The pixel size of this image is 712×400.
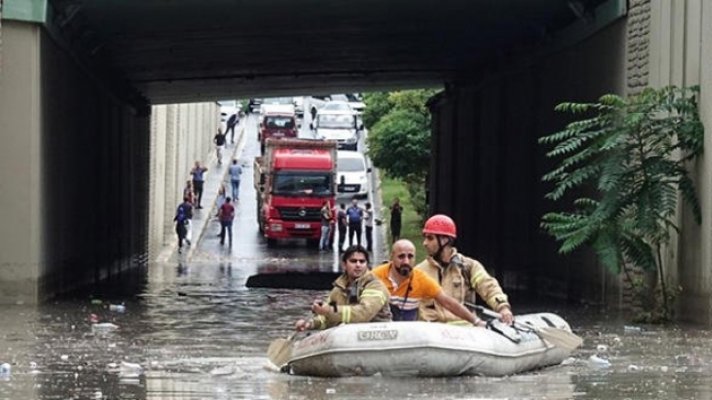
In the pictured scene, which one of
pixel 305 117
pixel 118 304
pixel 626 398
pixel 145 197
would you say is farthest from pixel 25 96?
pixel 305 117

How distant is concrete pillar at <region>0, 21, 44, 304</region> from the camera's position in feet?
82.8

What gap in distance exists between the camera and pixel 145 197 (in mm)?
50062

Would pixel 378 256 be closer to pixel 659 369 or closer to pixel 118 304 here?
pixel 118 304

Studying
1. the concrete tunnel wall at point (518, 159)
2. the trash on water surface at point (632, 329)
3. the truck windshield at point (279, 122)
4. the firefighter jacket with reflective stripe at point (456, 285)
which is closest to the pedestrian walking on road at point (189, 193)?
the concrete tunnel wall at point (518, 159)

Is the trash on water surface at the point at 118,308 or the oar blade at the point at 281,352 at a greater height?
the oar blade at the point at 281,352

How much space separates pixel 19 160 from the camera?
25.4 m

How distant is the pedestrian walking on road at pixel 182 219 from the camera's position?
166ft

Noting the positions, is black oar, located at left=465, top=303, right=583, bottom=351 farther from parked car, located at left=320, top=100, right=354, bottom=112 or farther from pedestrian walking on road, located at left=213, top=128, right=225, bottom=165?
parked car, located at left=320, top=100, right=354, bottom=112

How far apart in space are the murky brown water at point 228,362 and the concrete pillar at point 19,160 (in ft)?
2.27

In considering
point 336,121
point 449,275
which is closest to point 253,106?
point 336,121

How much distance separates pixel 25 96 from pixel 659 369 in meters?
12.2

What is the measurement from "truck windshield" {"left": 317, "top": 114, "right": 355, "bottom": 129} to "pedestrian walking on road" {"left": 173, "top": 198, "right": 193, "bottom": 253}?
31.4 m

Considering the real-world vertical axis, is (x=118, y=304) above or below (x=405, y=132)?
below

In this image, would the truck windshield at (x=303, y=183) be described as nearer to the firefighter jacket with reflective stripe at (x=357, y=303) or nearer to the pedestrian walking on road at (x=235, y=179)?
the pedestrian walking on road at (x=235, y=179)
